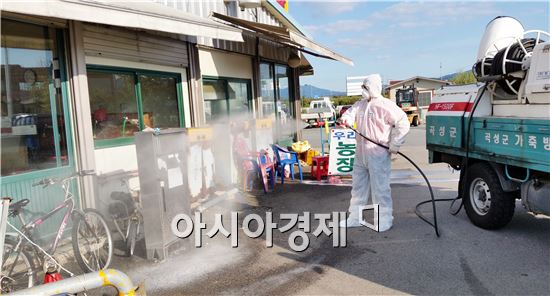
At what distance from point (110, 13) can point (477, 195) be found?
187 inches

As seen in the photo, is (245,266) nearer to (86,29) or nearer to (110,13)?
(110,13)

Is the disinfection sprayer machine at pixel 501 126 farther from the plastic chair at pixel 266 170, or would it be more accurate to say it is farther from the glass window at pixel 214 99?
the glass window at pixel 214 99

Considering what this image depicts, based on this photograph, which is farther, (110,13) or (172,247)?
(172,247)

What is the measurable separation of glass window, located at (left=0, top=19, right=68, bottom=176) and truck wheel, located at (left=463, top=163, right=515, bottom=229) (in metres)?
5.08

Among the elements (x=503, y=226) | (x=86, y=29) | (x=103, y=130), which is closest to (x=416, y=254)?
(x=503, y=226)

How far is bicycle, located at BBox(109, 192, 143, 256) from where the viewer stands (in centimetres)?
496

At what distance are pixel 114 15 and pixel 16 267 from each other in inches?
104

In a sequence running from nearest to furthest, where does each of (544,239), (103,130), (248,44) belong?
1. (544,239)
2. (103,130)
3. (248,44)

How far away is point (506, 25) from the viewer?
504cm

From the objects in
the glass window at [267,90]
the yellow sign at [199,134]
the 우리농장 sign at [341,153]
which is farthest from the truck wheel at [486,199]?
the glass window at [267,90]

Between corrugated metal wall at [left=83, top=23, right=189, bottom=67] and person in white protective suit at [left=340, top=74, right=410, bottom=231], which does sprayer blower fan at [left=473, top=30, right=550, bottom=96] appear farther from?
corrugated metal wall at [left=83, top=23, right=189, bottom=67]

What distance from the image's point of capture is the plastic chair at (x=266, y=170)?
25.8ft

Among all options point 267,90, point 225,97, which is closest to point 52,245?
point 225,97

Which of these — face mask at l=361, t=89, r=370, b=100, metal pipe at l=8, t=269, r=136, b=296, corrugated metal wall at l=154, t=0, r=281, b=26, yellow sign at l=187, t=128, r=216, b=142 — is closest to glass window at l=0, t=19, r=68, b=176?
yellow sign at l=187, t=128, r=216, b=142
